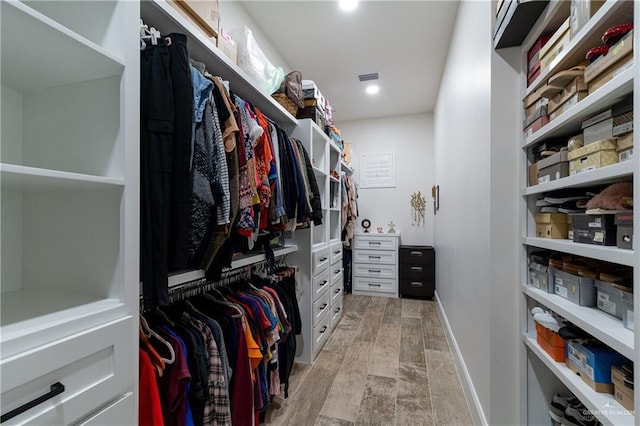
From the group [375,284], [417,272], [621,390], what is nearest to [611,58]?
[621,390]

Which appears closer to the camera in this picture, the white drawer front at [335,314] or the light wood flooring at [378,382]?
the light wood flooring at [378,382]

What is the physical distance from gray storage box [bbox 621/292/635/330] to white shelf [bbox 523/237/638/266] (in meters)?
0.14

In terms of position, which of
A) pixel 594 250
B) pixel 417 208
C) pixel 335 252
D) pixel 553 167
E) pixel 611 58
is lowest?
pixel 335 252

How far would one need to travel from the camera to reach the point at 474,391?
1673 millimetres

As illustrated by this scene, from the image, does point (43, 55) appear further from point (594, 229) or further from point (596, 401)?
point (596, 401)

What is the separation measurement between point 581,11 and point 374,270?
366 centimetres

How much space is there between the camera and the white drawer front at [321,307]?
236 centimetres

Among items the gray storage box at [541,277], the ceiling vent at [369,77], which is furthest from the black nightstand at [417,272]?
the gray storage box at [541,277]

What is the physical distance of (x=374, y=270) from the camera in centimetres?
429

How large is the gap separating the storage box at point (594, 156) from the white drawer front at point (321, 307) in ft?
6.17

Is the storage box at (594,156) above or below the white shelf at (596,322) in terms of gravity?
above

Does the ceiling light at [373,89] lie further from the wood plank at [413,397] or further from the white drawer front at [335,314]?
the wood plank at [413,397]

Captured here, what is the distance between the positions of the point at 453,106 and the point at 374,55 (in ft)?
3.35

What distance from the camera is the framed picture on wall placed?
186 inches
